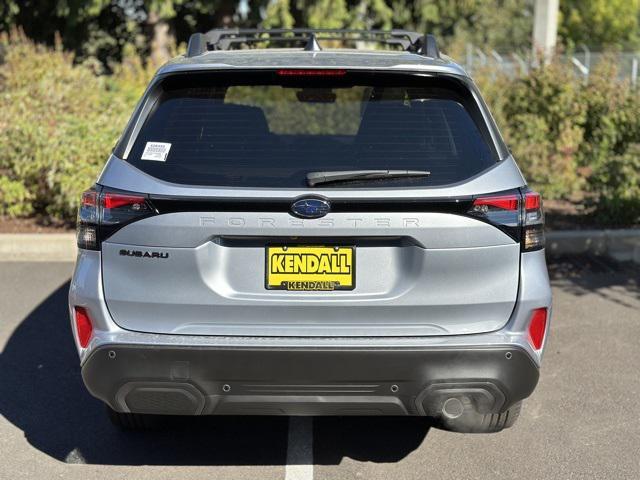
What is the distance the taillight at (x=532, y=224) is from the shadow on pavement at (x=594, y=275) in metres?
3.72

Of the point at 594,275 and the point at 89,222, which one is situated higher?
the point at 89,222

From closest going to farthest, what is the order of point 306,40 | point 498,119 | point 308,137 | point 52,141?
point 308,137
point 306,40
point 52,141
point 498,119

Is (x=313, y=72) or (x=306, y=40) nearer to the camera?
(x=313, y=72)

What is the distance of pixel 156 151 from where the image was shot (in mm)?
3447

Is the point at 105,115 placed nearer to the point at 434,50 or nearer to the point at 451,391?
the point at 434,50

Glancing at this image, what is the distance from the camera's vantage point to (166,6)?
1619 cm

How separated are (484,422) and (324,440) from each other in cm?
80

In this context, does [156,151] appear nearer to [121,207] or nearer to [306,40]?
[121,207]

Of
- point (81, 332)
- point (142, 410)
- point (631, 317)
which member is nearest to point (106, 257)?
point (81, 332)

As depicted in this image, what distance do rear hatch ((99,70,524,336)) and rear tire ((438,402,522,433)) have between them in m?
0.82

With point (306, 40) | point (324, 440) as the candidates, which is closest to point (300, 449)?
point (324, 440)

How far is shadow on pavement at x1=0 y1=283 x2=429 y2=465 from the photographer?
4.03 meters

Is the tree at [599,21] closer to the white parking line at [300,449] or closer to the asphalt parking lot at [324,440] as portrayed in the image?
the asphalt parking lot at [324,440]

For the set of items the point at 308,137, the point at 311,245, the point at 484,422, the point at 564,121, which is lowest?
the point at 564,121
